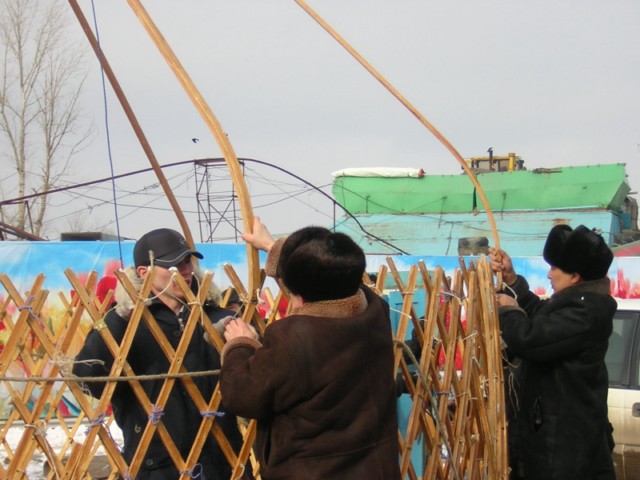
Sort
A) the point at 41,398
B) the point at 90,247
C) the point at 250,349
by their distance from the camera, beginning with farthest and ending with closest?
the point at 90,247
the point at 41,398
the point at 250,349

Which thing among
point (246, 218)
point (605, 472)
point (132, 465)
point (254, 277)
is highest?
point (246, 218)

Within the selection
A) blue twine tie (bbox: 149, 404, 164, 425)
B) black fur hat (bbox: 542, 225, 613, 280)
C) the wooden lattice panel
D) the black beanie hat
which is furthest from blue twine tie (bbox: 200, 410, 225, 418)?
black fur hat (bbox: 542, 225, 613, 280)

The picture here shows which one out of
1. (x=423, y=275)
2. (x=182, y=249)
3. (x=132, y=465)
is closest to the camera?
(x=132, y=465)

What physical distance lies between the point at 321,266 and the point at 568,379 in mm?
1719

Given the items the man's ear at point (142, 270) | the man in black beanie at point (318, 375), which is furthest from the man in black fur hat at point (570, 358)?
the man's ear at point (142, 270)

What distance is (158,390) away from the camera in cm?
242

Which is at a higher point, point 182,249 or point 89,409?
point 182,249

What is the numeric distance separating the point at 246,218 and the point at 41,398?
3.05 feet

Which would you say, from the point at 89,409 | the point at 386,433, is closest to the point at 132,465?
the point at 89,409

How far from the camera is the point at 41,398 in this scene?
2.47 m

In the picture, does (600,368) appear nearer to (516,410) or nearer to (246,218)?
(516,410)

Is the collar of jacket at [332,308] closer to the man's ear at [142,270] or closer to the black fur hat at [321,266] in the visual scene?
the black fur hat at [321,266]

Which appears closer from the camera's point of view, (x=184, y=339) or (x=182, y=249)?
(x=184, y=339)

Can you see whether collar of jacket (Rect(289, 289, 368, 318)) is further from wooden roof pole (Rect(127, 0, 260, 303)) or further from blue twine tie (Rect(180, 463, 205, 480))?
blue twine tie (Rect(180, 463, 205, 480))
